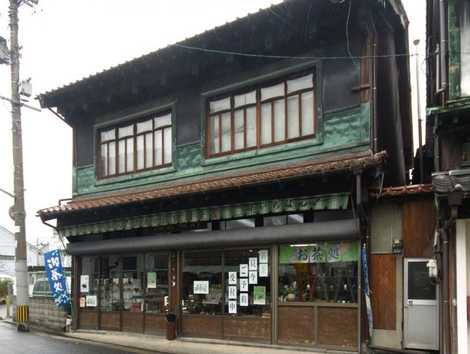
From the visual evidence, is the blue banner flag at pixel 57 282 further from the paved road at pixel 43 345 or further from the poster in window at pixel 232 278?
the poster in window at pixel 232 278

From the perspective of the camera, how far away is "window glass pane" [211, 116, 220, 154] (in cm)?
1579

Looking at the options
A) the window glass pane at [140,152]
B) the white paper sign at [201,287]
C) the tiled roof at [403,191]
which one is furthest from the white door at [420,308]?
the window glass pane at [140,152]

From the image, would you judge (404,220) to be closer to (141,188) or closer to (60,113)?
(141,188)

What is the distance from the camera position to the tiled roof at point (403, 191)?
38.9ft

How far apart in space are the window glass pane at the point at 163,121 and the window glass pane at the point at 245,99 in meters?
2.56

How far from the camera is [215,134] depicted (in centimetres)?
1585

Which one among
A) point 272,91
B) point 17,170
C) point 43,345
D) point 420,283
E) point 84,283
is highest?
point 272,91

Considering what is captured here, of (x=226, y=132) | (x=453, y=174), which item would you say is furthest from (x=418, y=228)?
(x=226, y=132)

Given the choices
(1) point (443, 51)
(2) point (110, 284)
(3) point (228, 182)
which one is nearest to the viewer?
(1) point (443, 51)

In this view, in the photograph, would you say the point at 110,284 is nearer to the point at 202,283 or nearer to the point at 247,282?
the point at 202,283

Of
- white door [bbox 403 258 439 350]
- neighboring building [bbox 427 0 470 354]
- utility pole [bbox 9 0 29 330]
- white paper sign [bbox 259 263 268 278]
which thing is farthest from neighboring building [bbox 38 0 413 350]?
utility pole [bbox 9 0 29 330]

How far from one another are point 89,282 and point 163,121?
19.0 ft

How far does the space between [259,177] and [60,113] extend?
9434 millimetres

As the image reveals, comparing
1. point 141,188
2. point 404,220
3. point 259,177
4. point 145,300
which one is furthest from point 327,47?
point 145,300
